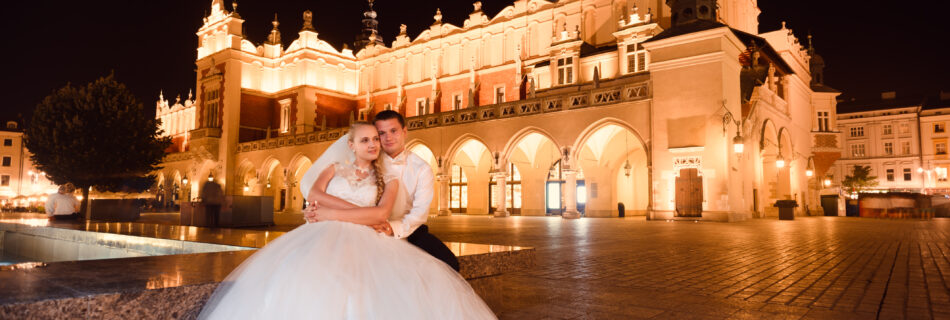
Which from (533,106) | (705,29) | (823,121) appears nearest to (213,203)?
(533,106)

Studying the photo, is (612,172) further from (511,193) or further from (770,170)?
(770,170)

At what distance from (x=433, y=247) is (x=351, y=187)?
2.18ft

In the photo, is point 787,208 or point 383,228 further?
point 787,208

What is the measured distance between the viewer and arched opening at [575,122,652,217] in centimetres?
2694

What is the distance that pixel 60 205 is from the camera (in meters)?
13.8

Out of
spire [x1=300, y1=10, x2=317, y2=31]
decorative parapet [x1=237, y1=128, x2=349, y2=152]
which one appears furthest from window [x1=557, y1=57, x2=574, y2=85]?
spire [x1=300, y1=10, x2=317, y2=31]

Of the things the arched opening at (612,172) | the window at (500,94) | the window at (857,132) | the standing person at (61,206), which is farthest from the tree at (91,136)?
the window at (857,132)

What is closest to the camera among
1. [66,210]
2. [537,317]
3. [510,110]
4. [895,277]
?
[537,317]

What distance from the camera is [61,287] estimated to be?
2.53 m

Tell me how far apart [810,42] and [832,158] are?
28.7 feet

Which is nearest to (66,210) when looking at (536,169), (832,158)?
(536,169)

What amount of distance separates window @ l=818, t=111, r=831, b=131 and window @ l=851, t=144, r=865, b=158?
99.6 ft

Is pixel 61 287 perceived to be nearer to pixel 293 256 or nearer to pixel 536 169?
pixel 293 256

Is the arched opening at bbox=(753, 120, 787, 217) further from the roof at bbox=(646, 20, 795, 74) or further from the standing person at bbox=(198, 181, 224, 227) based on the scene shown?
the standing person at bbox=(198, 181, 224, 227)
